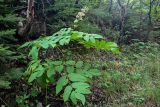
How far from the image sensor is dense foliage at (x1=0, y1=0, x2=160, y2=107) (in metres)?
2.69

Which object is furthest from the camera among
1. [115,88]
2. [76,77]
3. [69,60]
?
[115,88]

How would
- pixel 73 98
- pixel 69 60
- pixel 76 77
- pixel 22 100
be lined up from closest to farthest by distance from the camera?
pixel 73 98, pixel 76 77, pixel 69 60, pixel 22 100

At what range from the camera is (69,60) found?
3.49 metres

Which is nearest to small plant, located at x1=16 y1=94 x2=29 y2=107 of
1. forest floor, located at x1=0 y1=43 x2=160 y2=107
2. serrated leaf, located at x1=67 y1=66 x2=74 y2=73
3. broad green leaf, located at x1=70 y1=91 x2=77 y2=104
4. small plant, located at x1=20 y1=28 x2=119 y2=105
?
forest floor, located at x1=0 y1=43 x2=160 y2=107

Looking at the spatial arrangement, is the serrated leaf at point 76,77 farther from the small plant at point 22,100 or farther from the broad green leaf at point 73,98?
the small plant at point 22,100

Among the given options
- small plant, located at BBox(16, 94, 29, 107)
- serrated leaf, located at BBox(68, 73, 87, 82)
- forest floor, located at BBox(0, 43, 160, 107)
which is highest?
serrated leaf, located at BBox(68, 73, 87, 82)

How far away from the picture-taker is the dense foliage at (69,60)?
2686 mm

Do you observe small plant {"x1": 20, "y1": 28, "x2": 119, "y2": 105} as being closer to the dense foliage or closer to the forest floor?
the dense foliage

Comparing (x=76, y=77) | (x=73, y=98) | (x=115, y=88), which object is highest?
(x=76, y=77)

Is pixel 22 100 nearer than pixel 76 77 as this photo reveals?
No

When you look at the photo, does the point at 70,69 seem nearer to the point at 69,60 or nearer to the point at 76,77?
the point at 76,77

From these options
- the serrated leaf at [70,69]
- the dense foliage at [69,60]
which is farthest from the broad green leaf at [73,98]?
the serrated leaf at [70,69]

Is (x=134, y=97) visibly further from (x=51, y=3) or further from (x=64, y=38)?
(x=51, y=3)

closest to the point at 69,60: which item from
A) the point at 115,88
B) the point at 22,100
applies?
the point at 22,100
